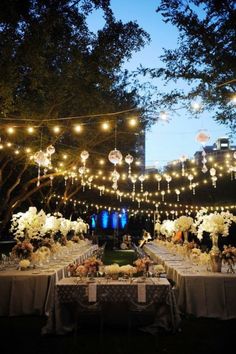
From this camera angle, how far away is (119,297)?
5.76 m

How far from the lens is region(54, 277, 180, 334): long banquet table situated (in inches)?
225

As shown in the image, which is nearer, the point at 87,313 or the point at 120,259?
the point at 87,313

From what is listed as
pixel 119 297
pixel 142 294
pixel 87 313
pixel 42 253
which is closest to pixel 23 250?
pixel 42 253

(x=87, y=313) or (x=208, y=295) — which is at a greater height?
(x=208, y=295)

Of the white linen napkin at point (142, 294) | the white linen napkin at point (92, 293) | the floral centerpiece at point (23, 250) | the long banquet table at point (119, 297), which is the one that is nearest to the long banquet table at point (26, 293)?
the floral centerpiece at point (23, 250)

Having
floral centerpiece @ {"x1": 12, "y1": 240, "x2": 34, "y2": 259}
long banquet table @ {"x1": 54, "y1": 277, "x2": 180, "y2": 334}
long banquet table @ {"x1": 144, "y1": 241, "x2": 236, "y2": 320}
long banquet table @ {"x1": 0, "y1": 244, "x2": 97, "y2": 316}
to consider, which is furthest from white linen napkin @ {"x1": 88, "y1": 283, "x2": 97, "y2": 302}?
floral centerpiece @ {"x1": 12, "y1": 240, "x2": 34, "y2": 259}

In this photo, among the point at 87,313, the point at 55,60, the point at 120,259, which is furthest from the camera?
the point at 120,259

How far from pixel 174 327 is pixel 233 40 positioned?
586cm

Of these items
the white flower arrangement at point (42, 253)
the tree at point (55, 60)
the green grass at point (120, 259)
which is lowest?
the green grass at point (120, 259)

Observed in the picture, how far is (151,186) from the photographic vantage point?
31.9 m

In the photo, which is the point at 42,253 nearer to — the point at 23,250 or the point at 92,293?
the point at 23,250

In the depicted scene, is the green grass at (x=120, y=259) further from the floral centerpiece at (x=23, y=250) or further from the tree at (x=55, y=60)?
the floral centerpiece at (x=23, y=250)

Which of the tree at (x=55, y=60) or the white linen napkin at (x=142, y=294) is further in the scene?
the tree at (x=55, y=60)

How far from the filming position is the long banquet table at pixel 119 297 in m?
5.73
